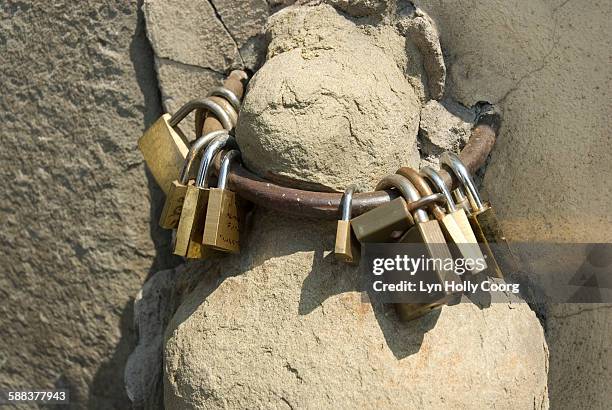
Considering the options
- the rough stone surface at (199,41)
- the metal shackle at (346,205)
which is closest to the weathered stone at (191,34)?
the rough stone surface at (199,41)

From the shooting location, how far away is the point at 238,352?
117 cm

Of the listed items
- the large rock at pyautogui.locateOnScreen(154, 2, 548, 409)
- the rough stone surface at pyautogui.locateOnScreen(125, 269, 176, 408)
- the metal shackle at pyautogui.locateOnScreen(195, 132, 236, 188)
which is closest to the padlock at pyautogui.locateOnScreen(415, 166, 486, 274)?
the large rock at pyautogui.locateOnScreen(154, 2, 548, 409)

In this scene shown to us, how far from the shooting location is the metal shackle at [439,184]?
3.72 feet

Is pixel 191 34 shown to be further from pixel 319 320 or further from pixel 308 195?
pixel 319 320

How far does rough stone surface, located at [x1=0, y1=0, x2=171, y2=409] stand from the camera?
Result: 1.60m

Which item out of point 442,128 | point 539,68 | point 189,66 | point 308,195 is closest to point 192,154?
point 308,195

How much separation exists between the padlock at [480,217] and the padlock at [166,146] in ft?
1.61

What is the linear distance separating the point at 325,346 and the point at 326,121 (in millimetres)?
356

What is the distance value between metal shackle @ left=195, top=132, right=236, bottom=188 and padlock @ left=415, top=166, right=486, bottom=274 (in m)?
0.36

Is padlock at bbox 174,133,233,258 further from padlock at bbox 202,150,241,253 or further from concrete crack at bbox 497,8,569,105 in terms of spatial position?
concrete crack at bbox 497,8,569,105

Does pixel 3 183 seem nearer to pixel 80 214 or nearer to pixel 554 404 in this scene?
pixel 80 214

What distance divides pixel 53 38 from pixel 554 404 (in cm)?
127

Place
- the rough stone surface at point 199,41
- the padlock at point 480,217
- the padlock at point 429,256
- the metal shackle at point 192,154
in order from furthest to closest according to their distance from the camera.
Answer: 1. the rough stone surface at point 199,41
2. the metal shackle at point 192,154
3. the padlock at point 480,217
4. the padlock at point 429,256

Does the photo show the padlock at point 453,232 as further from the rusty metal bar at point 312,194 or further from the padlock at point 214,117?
the padlock at point 214,117
